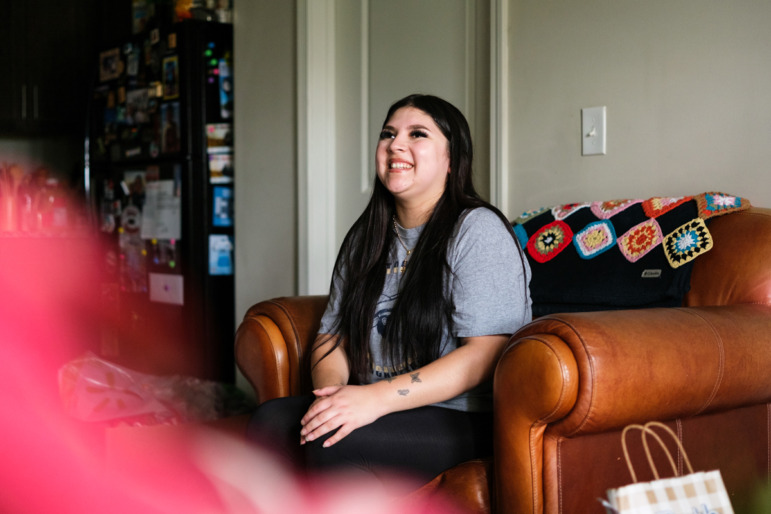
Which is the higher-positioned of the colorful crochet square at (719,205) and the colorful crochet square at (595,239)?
the colorful crochet square at (719,205)

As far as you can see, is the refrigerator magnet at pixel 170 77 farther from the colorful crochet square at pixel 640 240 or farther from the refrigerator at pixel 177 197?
the colorful crochet square at pixel 640 240

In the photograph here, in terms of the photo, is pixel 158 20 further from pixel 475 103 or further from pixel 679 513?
pixel 679 513

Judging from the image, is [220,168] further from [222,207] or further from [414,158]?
[414,158]

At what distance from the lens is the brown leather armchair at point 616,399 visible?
3.86ft

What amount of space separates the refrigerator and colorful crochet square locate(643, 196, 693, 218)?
2.18m

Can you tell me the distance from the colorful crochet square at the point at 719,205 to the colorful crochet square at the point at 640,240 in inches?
3.7

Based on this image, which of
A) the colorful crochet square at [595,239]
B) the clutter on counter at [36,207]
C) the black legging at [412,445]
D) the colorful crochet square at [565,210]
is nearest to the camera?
the black legging at [412,445]

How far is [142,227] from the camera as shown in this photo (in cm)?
377

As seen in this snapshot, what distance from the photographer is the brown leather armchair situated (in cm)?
118

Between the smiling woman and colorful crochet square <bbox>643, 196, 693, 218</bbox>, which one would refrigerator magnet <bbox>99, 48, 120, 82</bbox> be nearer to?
the smiling woman

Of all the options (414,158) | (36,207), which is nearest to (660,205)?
(414,158)

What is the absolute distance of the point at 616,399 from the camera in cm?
119

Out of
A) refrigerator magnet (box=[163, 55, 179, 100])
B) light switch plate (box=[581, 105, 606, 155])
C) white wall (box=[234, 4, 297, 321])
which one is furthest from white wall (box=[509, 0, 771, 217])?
refrigerator magnet (box=[163, 55, 179, 100])

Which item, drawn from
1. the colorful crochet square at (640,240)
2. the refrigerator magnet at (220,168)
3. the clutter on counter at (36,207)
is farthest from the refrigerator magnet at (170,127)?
the colorful crochet square at (640,240)
